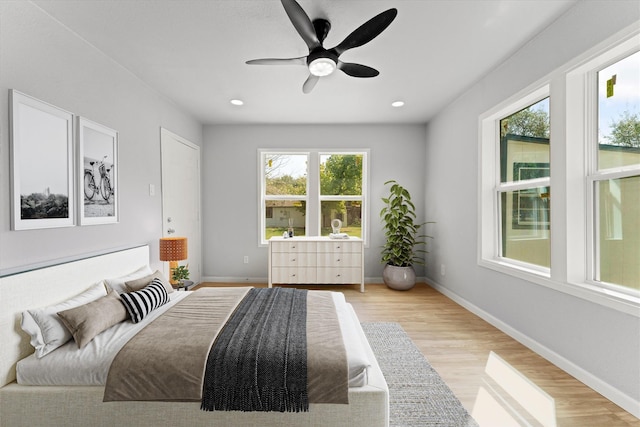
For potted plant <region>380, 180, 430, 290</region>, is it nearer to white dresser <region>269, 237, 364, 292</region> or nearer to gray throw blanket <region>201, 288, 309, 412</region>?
white dresser <region>269, 237, 364, 292</region>

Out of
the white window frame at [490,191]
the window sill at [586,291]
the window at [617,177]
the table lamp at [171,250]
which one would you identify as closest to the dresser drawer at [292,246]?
the table lamp at [171,250]

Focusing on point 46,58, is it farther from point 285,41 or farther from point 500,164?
point 500,164

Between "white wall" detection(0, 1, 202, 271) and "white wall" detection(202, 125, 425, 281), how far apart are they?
1.13 metres

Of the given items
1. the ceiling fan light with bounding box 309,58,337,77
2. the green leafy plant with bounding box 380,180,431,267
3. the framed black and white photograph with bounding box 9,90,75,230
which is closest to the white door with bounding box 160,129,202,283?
the framed black and white photograph with bounding box 9,90,75,230

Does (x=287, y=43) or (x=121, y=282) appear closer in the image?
(x=121, y=282)

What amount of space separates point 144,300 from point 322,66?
2149 mm

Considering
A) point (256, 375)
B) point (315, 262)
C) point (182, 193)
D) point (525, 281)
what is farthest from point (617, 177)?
point (182, 193)

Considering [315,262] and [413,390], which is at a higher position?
[315,262]

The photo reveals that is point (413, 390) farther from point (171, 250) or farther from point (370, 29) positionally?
point (171, 250)

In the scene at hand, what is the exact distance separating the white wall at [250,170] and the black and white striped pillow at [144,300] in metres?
2.46

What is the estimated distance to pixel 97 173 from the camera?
2.47m

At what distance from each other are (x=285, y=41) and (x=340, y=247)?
2.81 meters

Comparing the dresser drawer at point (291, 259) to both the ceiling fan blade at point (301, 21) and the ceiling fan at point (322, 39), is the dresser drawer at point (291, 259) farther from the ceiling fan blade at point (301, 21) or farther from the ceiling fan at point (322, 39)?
the ceiling fan blade at point (301, 21)

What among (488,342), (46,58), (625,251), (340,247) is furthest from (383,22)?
(340,247)
